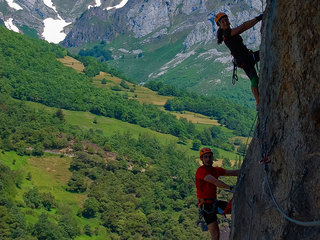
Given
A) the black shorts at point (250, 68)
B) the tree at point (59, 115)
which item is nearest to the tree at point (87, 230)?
the tree at point (59, 115)

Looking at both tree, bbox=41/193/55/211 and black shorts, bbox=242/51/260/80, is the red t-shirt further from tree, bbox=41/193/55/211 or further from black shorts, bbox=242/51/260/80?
tree, bbox=41/193/55/211

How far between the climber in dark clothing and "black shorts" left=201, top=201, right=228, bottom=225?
241cm

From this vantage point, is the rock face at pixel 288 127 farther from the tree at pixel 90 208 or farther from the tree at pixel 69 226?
the tree at pixel 90 208

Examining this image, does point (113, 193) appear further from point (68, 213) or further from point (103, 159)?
point (68, 213)

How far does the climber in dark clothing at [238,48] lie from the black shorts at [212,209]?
2.41 m

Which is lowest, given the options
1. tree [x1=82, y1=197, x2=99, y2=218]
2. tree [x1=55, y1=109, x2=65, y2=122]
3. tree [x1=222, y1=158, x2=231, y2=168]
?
tree [x1=82, y1=197, x2=99, y2=218]

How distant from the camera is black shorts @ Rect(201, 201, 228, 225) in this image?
477 inches

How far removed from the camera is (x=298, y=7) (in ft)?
26.8

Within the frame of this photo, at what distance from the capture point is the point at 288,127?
838 cm

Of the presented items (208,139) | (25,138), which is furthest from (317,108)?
(208,139)

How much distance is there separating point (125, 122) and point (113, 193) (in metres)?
55.6

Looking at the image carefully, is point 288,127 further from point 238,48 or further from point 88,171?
point 88,171

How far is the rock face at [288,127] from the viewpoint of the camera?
24.5ft

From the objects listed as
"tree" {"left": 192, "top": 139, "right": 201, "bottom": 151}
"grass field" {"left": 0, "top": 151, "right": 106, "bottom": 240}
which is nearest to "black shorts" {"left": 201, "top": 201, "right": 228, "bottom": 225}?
"grass field" {"left": 0, "top": 151, "right": 106, "bottom": 240}
